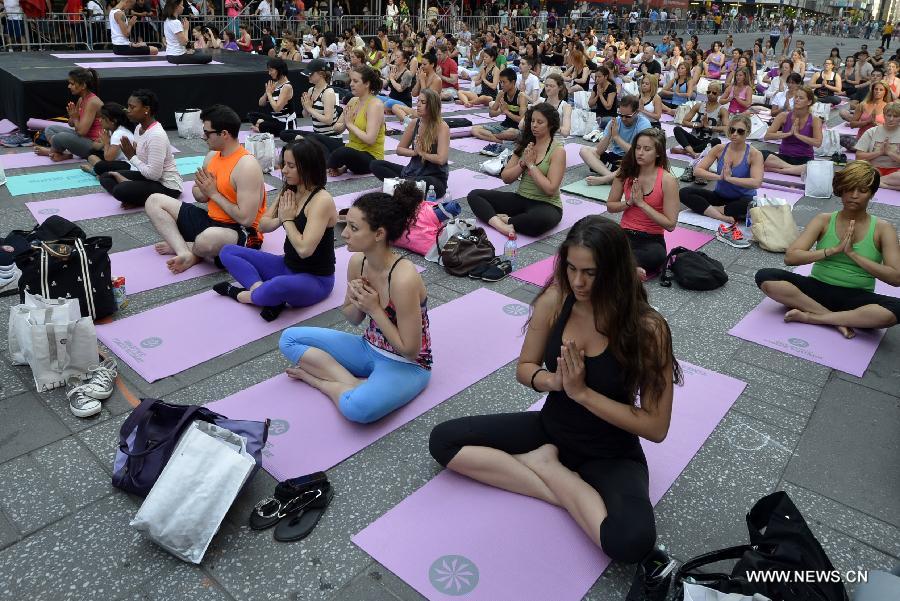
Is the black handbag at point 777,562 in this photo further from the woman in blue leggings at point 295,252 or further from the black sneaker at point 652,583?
the woman in blue leggings at point 295,252

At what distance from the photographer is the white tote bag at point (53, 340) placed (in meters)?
3.54

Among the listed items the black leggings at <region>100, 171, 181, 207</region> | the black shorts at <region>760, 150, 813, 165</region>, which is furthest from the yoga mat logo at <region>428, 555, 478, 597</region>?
the black shorts at <region>760, 150, 813, 165</region>

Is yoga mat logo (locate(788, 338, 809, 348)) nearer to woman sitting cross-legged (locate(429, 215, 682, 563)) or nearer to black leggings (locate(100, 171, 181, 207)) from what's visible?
woman sitting cross-legged (locate(429, 215, 682, 563))

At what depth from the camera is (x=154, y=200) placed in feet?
17.3

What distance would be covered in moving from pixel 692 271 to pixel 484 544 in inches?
134

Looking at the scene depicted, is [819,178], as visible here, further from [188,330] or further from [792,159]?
[188,330]

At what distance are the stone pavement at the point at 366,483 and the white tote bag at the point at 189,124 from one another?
549 cm

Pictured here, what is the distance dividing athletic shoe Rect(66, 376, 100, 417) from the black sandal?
4.47 ft

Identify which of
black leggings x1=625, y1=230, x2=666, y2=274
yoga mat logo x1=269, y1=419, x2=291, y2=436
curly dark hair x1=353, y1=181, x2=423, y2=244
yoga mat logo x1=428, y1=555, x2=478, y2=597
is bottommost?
yoga mat logo x1=428, y1=555, x2=478, y2=597

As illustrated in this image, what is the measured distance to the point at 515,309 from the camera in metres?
4.88

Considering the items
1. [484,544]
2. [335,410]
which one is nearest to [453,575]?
[484,544]

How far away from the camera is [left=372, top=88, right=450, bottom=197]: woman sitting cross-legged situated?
6730 mm

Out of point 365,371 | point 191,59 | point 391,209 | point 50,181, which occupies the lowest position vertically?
point 365,371

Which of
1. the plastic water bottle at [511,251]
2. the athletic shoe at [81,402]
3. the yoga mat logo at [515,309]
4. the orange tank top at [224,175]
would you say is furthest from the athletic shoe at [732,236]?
the athletic shoe at [81,402]
